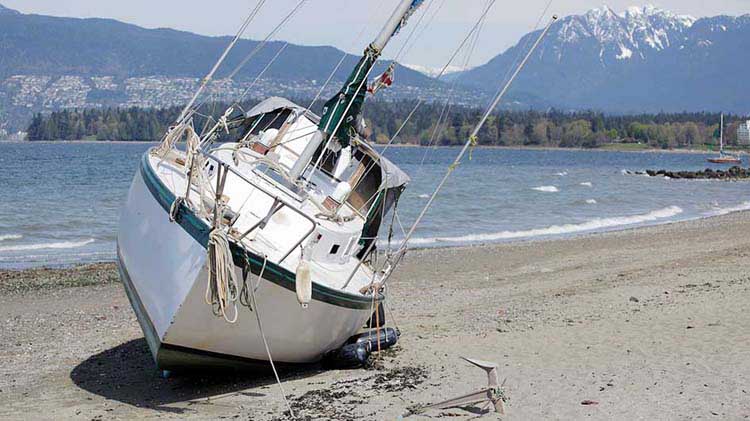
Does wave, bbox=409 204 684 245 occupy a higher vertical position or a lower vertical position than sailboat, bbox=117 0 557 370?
lower

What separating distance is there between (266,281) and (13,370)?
16.7ft

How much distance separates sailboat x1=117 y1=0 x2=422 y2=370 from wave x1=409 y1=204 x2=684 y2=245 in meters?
17.2

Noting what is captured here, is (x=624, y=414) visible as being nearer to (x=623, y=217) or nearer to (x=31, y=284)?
(x=31, y=284)

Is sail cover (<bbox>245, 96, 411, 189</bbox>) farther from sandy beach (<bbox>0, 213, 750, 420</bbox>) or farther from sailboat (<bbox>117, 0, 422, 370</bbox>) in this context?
sandy beach (<bbox>0, 213, 750, 420</bbox>)

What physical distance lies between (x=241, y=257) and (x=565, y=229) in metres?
28.5

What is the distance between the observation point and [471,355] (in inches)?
521

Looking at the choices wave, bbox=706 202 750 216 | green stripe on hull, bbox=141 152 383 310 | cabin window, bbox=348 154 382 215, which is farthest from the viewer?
wave, bbox=706 202 750 216

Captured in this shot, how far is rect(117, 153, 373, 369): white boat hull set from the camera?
1067 cm

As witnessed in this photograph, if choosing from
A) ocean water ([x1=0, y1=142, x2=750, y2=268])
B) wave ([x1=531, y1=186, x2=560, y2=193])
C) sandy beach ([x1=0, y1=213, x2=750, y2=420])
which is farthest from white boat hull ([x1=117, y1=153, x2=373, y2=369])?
wave ([x1=531, y1=186, x2=560, y2=193])

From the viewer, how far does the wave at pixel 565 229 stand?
3334 centimetres

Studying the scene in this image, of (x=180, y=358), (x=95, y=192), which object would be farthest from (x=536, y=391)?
(x=95, y=192)

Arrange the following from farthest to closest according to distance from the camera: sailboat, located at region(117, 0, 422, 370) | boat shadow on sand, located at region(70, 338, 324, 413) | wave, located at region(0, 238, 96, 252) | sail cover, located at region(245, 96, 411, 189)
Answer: wave, located at region(0, 238, 96, 252) → sail cover, located at region(245, 96, 411, 189) → boat shadow on sand, located at region(70, 338, 324, 413) → sailboat, located at region(117, 0, 422, 370)

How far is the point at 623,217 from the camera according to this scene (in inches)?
1688

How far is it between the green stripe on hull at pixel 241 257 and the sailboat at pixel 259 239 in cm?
1
